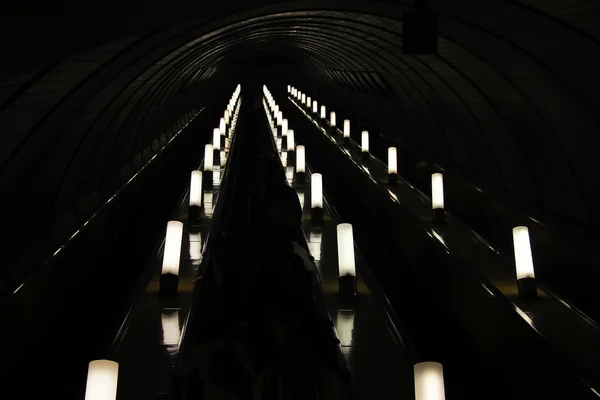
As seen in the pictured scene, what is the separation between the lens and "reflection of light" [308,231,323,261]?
9.86 m

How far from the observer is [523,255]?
8062 millimetres

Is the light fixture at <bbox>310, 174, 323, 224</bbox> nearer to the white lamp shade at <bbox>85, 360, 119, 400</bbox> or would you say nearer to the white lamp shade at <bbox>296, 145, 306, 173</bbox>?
the white lamp shade at <bbox>296, 145, 306, 173</bbox>

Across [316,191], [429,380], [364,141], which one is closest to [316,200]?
[316,191]

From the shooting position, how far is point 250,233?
8742 mm

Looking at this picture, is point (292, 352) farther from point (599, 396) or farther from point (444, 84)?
point (444, 84)

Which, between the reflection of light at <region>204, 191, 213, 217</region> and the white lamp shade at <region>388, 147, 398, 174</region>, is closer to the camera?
the reflection of light at <region>204, 191, 213, 217</region>

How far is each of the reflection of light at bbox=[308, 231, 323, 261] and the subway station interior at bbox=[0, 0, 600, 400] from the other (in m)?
0.13

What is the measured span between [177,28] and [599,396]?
25.4 feet

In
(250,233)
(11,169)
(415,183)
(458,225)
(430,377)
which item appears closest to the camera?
(430,377)

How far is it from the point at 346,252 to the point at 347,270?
0.56 ft

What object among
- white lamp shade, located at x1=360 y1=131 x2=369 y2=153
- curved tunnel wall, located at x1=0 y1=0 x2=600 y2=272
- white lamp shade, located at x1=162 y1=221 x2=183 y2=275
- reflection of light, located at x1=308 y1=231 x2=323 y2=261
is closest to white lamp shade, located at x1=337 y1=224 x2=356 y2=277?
white lamp shade, located at x1=162 y1=221 x2=183 y2=275

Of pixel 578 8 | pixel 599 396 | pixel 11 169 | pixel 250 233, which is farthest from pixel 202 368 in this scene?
pixel 11 169

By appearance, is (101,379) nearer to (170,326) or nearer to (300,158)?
(170,326)

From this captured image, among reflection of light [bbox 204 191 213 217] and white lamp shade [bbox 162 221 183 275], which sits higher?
reflection of light [bbox 204 191 213 217]
